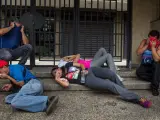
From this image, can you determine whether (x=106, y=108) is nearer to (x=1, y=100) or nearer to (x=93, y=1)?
(x=1, y=100)

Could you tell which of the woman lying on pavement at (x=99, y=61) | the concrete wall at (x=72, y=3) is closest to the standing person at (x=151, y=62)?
the woman lying on pavement at (x=99, y=61)

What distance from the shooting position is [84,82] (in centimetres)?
555

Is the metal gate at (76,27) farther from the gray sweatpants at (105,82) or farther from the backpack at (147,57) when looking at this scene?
the gray sweatpants at (105,82)

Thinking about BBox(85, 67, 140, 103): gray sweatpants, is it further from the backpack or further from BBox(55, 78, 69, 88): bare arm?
the backpack

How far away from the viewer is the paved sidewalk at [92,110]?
173 inches

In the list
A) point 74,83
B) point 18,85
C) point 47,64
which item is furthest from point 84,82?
point 47,64

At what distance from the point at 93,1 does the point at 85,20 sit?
531 mm

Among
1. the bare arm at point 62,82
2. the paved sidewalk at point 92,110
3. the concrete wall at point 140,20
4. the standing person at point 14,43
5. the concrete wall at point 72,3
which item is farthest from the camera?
the concrete wall at point 140,20

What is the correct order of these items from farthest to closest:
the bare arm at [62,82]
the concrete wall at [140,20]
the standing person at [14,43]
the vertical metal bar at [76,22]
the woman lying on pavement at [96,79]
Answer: the concrete wall at [140,20], the vertical metal bar at [76,22], the standing person at [14,43], the bare arm at [62,82], the woman lying on pavement at [96,79]

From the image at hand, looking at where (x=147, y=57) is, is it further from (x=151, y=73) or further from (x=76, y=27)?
(x=76, y=27)

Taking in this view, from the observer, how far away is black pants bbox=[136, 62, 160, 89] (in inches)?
216

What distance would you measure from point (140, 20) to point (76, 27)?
1.66 meters

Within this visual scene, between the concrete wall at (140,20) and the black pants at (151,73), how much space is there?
1.45 m

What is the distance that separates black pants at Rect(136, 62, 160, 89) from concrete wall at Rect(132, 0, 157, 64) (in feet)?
4.77
